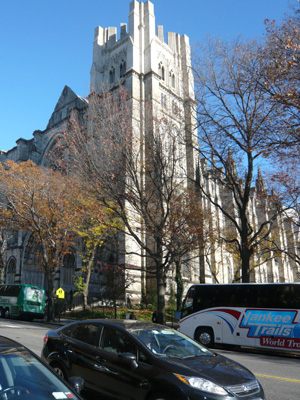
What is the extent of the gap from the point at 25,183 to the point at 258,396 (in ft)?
70.2

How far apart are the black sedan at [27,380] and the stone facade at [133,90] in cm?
2422

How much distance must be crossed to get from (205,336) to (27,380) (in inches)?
494

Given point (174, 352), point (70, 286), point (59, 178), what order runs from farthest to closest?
point (70, 286) → point (59, 178) → point (174, 352)

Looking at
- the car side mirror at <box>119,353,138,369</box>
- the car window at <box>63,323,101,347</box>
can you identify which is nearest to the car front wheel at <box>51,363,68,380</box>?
the car window at <box>63,323,101,347</box>

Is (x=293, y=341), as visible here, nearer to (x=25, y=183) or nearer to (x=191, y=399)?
(x=191, y=399)

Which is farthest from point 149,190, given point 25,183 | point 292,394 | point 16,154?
point 16,154

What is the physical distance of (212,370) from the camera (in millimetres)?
4445

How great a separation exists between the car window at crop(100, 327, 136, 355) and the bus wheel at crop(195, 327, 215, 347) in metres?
10.0

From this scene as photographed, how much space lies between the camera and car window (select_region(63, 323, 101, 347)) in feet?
17.6

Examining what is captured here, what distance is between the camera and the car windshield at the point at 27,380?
276 cm

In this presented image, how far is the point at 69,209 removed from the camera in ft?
80.8

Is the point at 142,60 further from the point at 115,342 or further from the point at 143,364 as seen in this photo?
the point at 143,364

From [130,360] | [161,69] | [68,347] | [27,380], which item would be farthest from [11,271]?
[27,380]

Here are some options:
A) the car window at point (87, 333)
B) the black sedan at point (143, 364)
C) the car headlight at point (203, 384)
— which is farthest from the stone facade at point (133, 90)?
the car headlight at point (203, 384)
